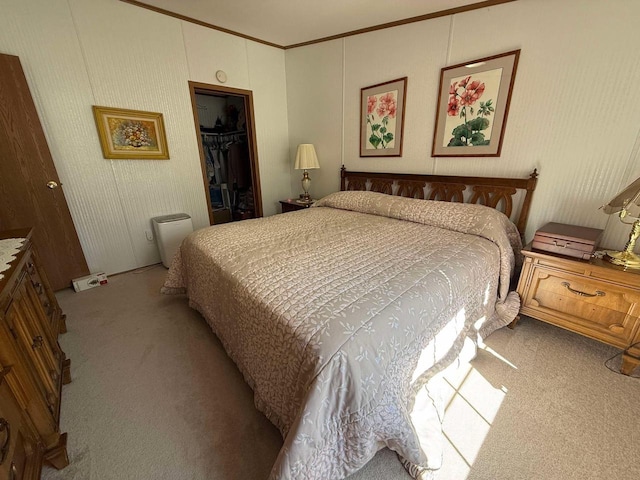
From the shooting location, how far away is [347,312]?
966 millimetres

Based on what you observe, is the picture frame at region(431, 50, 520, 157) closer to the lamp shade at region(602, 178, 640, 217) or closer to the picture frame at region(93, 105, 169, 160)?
the lamp shade at region(602, 178, 640, 217)

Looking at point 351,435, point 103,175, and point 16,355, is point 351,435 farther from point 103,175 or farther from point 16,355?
point 103,175

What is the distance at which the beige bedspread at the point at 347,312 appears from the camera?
86cm

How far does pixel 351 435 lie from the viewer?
908mm

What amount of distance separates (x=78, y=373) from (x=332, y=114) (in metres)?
3.28

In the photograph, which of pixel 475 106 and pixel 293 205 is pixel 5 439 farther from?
pixel 475 106

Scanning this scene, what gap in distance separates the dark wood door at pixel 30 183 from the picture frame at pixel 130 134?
1.45 feet

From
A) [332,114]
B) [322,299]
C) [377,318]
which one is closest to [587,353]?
[377,318]

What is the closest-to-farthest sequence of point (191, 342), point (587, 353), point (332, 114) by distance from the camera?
point (587, 353)
point (191, 342)
point (332, 114)

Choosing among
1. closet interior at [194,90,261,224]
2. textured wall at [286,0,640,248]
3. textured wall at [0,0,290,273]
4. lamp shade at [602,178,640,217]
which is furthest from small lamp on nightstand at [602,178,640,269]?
closet interior at [194,90,261,224]

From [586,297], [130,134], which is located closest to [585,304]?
[586,297]

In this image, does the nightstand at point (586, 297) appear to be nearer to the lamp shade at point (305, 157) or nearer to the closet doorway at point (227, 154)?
the lamp shade at point (305, 157)

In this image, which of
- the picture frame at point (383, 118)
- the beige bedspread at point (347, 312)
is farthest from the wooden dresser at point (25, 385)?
the picture frame at point (383, 118)

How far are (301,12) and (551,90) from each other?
88.1 inches
